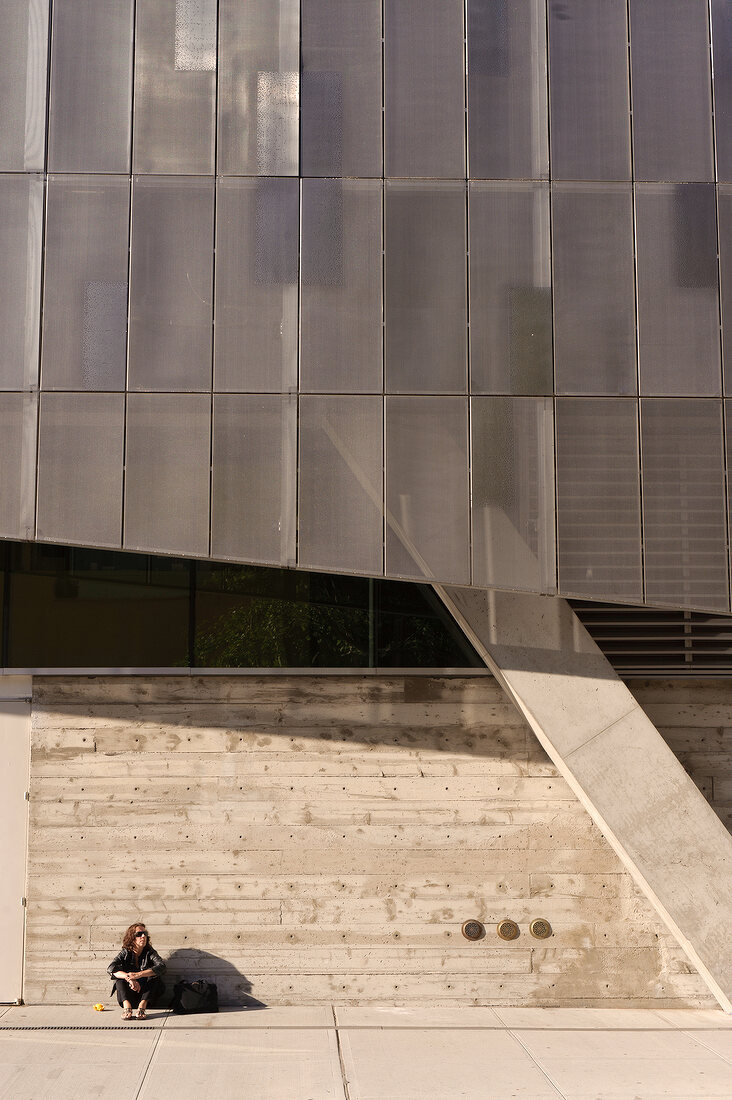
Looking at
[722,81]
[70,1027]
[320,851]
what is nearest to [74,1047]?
[70,1027]

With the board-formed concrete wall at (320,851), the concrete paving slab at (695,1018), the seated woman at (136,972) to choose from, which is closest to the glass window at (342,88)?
the board-formed concrete wall at (320,851)

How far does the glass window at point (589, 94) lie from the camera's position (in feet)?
36.4

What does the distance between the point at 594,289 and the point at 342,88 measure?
388 cm

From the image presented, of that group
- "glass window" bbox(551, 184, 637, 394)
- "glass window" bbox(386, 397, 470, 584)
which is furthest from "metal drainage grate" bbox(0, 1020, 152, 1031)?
"glass window" bbox(551, 184, 637, 394)

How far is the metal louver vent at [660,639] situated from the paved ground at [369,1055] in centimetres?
435

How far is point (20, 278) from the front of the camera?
428 inches

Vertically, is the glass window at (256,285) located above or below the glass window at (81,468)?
above

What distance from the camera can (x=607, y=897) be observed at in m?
12.3

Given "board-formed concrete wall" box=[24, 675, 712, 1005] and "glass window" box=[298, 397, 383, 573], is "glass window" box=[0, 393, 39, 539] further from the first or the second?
"glass window" box=[298, 397, 383, 573]

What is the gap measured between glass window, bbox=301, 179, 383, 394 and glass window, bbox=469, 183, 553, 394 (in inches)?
45.8

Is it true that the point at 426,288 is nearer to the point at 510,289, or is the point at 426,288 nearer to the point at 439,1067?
the point at 510,289

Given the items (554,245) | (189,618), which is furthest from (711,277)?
(189,618)

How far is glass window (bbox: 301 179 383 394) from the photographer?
1086 centimetres

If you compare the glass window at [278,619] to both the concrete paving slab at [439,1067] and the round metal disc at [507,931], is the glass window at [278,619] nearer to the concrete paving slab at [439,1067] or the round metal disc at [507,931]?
the round metal disc at [507,931]
